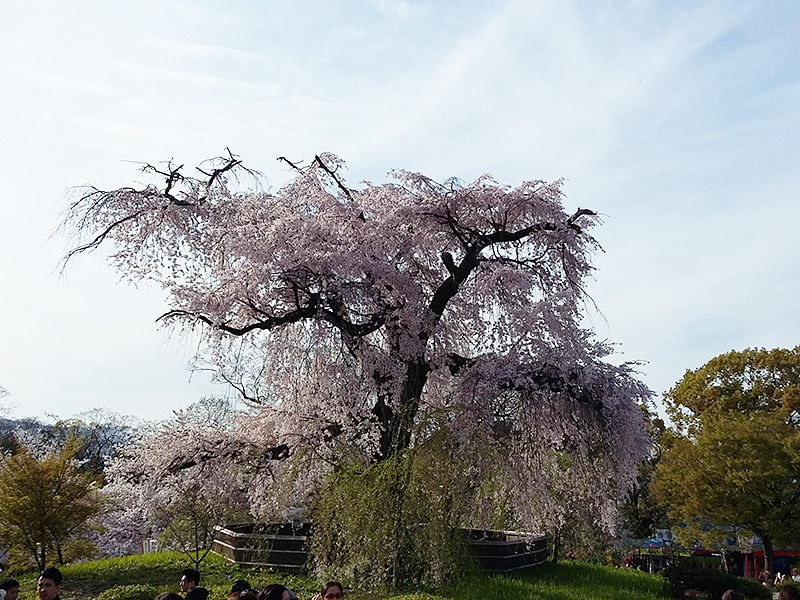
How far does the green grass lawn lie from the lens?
13.0m

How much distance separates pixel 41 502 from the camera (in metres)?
17.9

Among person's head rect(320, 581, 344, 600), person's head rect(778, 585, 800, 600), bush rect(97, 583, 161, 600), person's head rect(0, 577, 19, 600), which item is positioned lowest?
bush rect(97, 583, 161, 600)

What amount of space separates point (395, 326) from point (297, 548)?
16.3ft

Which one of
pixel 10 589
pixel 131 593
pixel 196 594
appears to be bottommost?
pixel 131 593

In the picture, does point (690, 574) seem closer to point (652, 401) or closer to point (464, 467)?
point (652, 401)

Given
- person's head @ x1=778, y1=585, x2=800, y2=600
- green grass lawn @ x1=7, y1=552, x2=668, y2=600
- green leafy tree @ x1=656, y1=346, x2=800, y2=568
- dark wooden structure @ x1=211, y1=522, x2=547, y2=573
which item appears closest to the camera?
person's head @ x1=778, y1=585, x2=800, y2=600

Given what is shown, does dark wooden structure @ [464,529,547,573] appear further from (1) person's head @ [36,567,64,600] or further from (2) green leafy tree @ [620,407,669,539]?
(2) green leafy tree @ [620,407,669,539]

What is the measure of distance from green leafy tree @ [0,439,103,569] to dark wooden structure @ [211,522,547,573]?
3419mm

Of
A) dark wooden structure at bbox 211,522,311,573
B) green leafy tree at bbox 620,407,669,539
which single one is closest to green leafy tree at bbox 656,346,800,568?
green leafy tree at bbox 620,407,669,539

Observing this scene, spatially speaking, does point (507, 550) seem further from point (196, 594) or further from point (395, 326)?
point (196, 594)

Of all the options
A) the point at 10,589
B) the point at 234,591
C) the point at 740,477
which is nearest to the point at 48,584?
the point at 10,589

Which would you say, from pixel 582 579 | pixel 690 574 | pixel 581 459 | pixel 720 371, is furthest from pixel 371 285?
pixel 720 371

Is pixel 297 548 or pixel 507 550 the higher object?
pixel 507 550

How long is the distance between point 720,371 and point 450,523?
95.9ft
